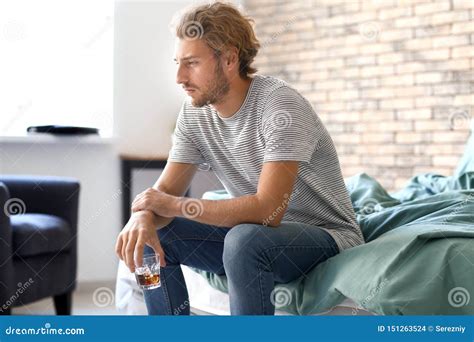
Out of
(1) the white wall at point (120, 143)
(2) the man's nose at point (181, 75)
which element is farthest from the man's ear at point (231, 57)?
(1) the white wall at point (120, 143)

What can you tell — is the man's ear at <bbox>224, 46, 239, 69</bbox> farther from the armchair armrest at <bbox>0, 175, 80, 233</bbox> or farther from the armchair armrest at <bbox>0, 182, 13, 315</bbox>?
the armchair armrest at <bbox>0, 175, 80, 233</bbox>

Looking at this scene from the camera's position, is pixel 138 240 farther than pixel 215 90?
No

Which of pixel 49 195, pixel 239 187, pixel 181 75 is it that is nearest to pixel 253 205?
pixel 239 187

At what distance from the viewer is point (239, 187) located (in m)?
1.87

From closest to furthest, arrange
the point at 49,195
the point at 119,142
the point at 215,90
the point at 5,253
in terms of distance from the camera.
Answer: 1. the point at 215,90
2. the point at 5,253
3. the point at 49,195
4. the point at 119,142

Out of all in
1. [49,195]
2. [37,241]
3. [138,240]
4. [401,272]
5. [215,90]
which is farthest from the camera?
[49,195]

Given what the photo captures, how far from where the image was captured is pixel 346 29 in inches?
156

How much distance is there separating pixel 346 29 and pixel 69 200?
1791 millimetres

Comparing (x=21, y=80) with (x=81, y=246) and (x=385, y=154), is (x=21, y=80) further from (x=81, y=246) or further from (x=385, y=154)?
(x=385, y=154)

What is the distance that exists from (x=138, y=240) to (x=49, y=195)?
146 cm

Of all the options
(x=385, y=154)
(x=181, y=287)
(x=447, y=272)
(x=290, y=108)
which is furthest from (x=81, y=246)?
(x=447, y=272)

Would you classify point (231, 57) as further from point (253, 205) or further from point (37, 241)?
point (37, 241)

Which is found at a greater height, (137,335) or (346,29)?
(346,29)

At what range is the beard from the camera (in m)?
1.77
